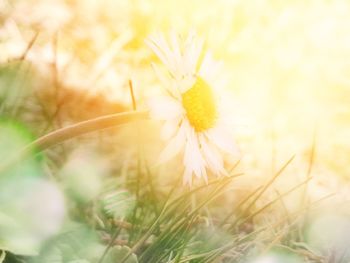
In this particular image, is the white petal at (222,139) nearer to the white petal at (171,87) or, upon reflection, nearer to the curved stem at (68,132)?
the white petal at (171,87)

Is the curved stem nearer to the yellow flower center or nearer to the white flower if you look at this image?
the white flower

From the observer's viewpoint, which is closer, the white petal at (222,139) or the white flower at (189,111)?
the white flower at (189,111)

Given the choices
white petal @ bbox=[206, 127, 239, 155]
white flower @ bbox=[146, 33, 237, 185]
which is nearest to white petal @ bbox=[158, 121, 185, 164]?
white flower @ bbox=[146, 33, 237, 185]

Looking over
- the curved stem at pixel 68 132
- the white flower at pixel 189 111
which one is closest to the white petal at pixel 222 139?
the white flower at pixel 189 111

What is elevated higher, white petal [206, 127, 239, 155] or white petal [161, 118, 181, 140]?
white petal [161, 118, 181, 140]

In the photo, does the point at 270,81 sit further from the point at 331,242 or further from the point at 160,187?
the point at 331,242

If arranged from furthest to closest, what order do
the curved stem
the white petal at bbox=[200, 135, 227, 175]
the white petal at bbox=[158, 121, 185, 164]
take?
the white petal at bbox=[200, 135, 227, 175], the white petal at bbox=[158, 121, 185, 164], the curved stem
